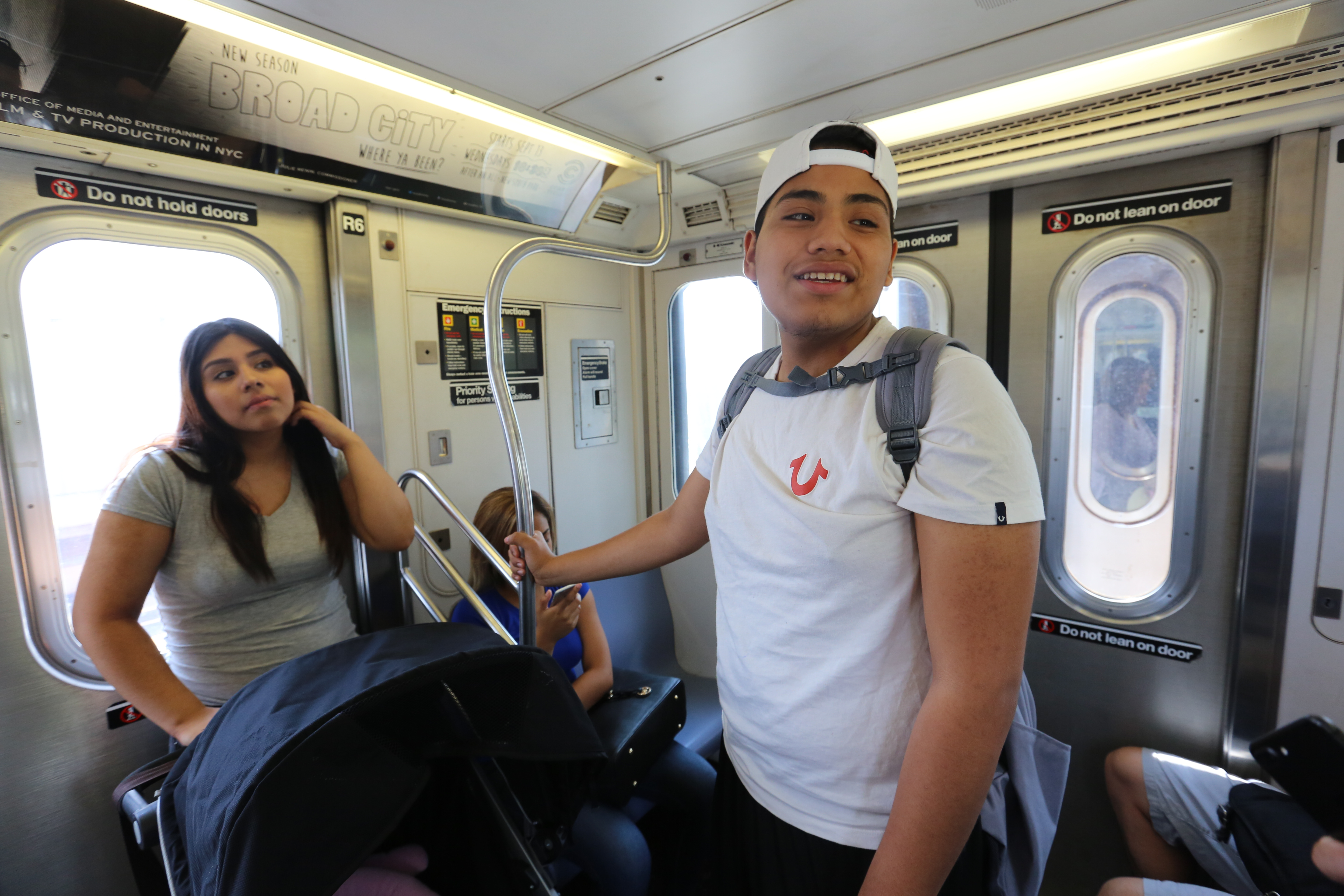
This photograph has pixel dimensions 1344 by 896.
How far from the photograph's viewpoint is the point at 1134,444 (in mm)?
2467

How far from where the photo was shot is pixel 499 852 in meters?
1.52

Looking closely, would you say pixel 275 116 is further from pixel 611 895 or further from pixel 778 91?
pixel 611 895

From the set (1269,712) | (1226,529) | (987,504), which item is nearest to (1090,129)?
(1226,529)

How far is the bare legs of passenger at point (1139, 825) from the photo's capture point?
2330 mm

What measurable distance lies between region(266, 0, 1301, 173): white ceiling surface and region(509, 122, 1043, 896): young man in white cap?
530 mm

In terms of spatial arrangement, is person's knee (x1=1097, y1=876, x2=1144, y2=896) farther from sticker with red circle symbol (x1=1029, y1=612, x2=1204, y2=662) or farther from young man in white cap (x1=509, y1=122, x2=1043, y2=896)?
young man in white cap (x1=509, y1=122, x2=1043, y2=896)

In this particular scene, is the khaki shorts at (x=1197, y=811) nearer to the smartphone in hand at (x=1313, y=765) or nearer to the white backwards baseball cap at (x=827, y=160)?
the smartphone in hand at (x=1313, y=765)

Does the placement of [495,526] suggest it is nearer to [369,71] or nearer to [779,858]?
[369,71]

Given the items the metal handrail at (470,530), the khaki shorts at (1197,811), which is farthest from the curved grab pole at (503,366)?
the khaki shorts at (1197,811)

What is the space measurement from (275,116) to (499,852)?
2391 millimetres

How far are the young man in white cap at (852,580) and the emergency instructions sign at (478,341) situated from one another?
1.90 metres

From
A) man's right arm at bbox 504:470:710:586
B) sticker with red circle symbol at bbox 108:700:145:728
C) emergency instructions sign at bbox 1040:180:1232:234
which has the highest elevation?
emergency instructions sign at bbox 1040:180:1232:234

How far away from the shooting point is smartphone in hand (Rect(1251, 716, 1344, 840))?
82 centimetres

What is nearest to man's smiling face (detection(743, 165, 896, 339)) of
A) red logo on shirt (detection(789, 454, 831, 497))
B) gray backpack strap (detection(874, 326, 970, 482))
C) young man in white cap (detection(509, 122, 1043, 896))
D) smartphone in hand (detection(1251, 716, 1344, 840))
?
young man in white cap (detection(509, 122, 1043, 896))
